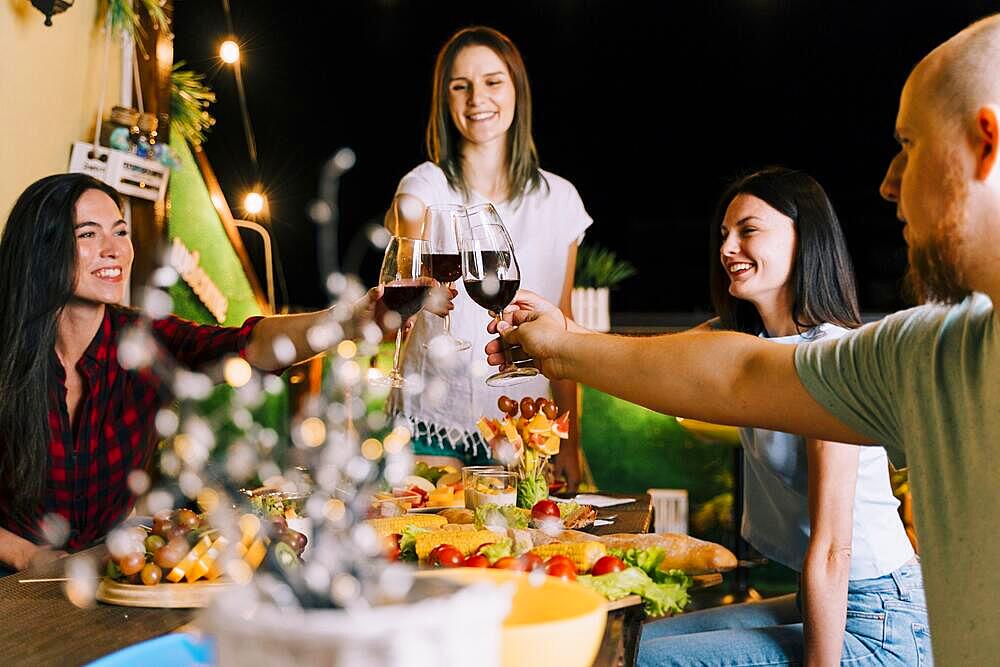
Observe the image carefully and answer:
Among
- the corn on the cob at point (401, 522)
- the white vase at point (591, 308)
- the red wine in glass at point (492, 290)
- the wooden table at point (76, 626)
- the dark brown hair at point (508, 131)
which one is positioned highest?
the dark brown hair at point (508, 131)

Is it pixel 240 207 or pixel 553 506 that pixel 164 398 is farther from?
pixel 240 207

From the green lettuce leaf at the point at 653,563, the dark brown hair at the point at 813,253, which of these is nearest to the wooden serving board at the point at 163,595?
the green lettuce leaf at the point at 653,563

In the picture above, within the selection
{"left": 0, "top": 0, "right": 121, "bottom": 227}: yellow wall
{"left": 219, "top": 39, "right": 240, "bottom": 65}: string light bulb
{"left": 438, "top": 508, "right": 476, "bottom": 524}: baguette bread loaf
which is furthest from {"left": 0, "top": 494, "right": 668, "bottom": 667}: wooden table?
{"left": 219, "top": 39, "right": 240, "bottom": 65}: string light bulb

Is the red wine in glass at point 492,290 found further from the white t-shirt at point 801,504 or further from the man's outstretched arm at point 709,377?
the white t-shirt at point 801,504

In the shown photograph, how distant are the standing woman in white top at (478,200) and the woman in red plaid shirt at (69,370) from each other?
818 millimetres

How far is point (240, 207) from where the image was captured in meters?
5.95

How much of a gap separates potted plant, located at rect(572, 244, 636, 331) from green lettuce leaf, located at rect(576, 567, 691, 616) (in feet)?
10.9

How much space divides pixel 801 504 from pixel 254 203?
14.9 feet

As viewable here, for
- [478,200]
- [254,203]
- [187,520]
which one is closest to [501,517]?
[187,520]

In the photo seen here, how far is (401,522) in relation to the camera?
1864mm

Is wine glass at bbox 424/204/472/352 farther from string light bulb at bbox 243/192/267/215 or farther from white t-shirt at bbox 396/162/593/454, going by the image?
string light bulb at bbox 243/192/267/215

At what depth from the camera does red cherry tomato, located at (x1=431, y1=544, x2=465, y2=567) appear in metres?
1.47

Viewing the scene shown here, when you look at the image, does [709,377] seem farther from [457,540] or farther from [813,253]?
[813,253]

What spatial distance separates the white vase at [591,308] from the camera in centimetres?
491
